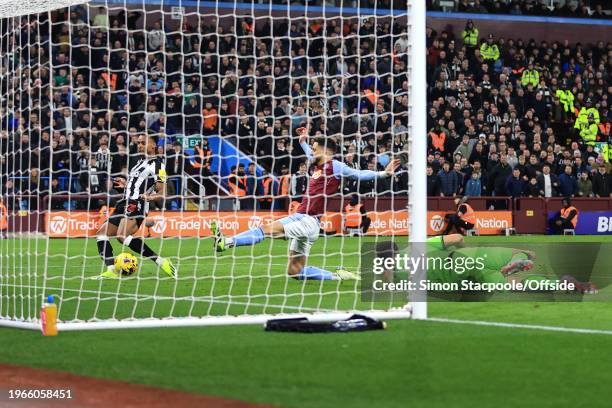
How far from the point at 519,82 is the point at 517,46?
89.6 inches

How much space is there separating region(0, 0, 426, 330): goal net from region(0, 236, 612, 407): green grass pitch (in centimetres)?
21

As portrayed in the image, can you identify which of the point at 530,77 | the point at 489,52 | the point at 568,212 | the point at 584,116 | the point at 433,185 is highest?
the point at 489,52

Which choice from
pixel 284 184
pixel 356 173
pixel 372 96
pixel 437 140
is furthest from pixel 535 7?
pixel 356 173

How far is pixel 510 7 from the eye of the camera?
134 ft

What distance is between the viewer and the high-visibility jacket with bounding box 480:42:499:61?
3756 centimetres

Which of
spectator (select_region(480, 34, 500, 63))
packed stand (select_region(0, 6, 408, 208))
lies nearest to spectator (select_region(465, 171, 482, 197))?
packed stand (select_region(0, 6, 408, 208))

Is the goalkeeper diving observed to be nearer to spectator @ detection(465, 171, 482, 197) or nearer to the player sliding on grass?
the player sliding on grass

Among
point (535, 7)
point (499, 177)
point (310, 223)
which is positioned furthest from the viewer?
point (535, 7)

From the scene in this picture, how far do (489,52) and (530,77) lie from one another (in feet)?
5.35

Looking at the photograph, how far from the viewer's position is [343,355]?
8.30 meters

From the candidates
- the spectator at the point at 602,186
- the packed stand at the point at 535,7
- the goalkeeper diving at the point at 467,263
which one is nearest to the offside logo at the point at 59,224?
the goalkeeper diving at the point at 467,263

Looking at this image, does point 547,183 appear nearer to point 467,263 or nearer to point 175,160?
point 175,160

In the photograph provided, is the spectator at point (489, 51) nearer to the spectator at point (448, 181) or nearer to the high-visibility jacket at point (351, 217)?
the spectator at point (448, 181)

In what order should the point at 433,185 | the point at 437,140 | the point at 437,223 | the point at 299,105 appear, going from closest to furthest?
the point at 299,105, the point at 437,223, the point at 433,185, the point at 437,140
